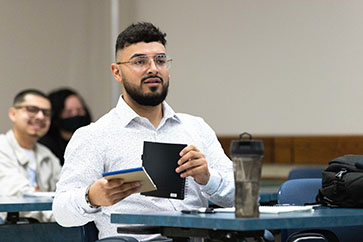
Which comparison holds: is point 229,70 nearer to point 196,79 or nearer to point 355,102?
point 196,79

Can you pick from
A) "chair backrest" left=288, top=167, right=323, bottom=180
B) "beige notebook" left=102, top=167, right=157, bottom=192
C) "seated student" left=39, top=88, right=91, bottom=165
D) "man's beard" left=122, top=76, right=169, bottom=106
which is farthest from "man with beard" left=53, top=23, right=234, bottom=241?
"seated student" left=39, top=88, right=91, bottom=165

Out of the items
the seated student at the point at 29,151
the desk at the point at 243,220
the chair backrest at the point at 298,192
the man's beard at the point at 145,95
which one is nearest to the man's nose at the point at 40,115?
the seated student at the point at 29,151

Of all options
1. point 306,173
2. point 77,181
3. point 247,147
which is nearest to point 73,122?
point 306,173

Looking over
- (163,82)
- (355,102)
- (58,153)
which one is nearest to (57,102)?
(58,153)

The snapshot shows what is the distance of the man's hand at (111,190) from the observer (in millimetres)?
2578

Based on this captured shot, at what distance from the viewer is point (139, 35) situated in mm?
3273

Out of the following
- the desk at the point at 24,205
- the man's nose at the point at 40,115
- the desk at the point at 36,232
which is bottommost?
the desk at the point at 36,232

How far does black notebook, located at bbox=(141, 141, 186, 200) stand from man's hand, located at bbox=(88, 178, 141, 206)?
0.54 feet

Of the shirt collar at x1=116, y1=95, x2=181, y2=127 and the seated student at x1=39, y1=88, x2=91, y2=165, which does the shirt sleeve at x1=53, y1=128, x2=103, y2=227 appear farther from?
the seated student at x1=39, y1=88, x2=91, y2=165

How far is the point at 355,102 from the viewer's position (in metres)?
5.48

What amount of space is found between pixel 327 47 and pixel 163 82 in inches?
109

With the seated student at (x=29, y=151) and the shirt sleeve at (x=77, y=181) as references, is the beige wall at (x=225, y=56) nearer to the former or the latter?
the seated student at (x=29, y=151)

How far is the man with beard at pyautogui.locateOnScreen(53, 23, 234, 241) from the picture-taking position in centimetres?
301

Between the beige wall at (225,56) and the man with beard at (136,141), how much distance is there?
8.17 feet
